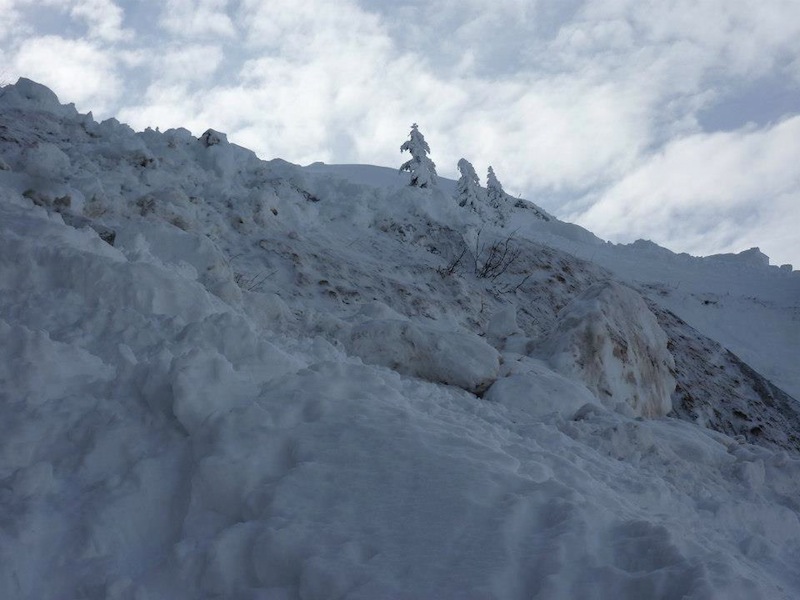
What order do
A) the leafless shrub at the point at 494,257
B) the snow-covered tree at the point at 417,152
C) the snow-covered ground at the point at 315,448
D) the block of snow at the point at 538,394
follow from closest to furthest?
the snow-covered ground at the point at 315,448 < the block of snow at the point at 538,394 < the leafless shrub at the point at 494,257 < the snow-covered tree at the point at 417,152

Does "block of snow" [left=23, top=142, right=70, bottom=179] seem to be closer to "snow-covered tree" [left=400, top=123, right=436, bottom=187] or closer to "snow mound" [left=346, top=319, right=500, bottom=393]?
"snow mound" [left=346, top=319, right=500, bottom=393]

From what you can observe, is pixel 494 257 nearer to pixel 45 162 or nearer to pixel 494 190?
pixel 45 162

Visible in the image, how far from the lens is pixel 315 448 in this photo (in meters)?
2.87

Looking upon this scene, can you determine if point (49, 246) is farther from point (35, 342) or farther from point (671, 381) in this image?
point (671, 381)

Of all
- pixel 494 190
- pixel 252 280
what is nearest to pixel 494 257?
pixel 252 280

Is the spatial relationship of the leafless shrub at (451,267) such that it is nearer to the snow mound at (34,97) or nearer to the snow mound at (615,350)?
the snow mound at (615,350)

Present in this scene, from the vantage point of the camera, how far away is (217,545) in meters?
2.38

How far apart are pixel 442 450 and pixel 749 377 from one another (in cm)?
966

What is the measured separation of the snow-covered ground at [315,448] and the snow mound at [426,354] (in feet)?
0.06

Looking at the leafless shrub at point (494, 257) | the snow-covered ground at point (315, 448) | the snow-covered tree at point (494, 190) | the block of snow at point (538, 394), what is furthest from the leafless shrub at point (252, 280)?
the snow-covered tree at point (494, 190)

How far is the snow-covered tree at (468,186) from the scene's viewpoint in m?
25.2

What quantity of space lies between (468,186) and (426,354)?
20.3 metres

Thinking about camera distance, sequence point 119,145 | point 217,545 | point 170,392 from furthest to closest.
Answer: point 119,145 < point 170,392 < point 217,545

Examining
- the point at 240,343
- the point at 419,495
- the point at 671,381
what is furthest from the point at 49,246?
the point at 671,381
